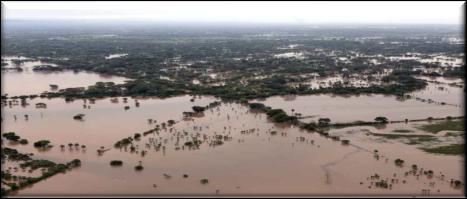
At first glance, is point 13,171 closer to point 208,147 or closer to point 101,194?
point 101,194

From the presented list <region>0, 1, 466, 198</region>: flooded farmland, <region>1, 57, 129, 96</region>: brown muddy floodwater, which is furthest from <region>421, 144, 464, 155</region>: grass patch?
<region>1, 57, 129, 96</region>: brown muddy floodwater

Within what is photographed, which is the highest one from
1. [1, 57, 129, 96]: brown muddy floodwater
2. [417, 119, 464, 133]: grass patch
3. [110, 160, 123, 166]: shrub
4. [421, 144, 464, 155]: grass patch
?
[1, 57, 129, 96]: brown muddy floodwater

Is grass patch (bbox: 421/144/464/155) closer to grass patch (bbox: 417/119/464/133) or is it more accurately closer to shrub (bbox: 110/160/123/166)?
grass patch (bbox: 417/119/464/133)

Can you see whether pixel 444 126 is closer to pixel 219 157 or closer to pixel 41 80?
pixel 219 157

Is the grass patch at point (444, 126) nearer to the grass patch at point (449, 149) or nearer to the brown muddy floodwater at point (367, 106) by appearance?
the brown muddy floodwater at point (367, 106)

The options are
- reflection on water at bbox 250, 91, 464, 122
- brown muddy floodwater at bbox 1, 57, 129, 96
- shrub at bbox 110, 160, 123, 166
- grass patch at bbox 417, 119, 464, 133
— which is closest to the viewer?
shrub at bbox 110, 160, 123, 166

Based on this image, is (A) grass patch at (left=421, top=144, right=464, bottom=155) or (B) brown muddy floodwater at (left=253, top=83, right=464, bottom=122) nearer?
(A) grass patch at (left=421, top=144, right=464, bottom=155)

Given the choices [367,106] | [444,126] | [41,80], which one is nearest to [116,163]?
[444,126]

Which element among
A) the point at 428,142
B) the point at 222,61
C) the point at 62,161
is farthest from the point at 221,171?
the point at 222,61
